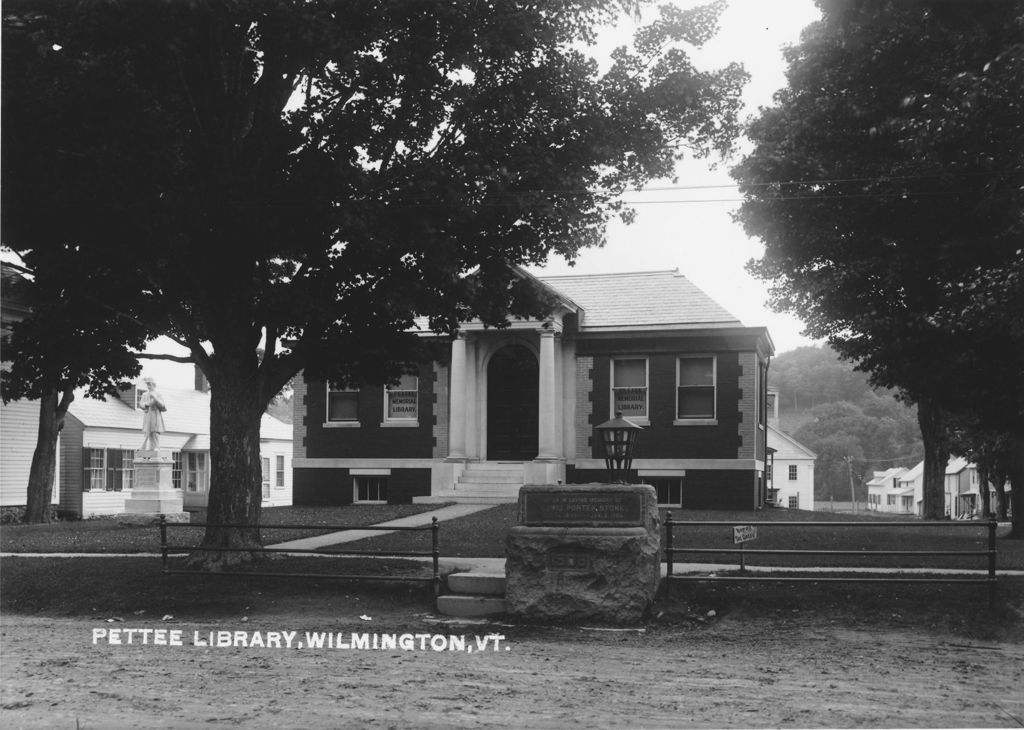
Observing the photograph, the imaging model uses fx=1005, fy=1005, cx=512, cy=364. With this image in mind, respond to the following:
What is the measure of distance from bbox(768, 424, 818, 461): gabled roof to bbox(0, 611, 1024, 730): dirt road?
23.5m

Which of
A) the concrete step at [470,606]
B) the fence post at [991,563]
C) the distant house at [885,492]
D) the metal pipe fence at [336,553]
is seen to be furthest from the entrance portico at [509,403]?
the distant house at [885,492]

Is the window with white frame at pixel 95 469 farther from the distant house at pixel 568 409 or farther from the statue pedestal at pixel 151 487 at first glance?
the distant house at pixel 568 409

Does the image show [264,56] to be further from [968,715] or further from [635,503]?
[968,715]

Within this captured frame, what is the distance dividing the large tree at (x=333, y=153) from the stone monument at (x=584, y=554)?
3426 mm

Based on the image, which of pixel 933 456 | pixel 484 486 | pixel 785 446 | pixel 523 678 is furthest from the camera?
pixel 785 446

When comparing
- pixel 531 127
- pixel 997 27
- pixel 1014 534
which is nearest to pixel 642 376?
pixel 1014 534

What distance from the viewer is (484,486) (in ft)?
90.3

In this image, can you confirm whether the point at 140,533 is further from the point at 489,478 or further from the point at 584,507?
the point at 584,507

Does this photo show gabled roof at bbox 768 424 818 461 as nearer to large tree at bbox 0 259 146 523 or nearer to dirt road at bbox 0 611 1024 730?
dirt road at bbox 0 611 1024 730

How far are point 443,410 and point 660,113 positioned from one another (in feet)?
54.7

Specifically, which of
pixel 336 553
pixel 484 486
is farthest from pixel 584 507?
pixel 484 486

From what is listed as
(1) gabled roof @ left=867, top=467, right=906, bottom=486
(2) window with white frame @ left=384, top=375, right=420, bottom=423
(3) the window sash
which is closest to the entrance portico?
(2) window with white frame @ left=384, top=375, right=420, bottom=423

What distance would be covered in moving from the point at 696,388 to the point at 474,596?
1708 cm

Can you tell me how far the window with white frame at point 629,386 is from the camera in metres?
28.8
